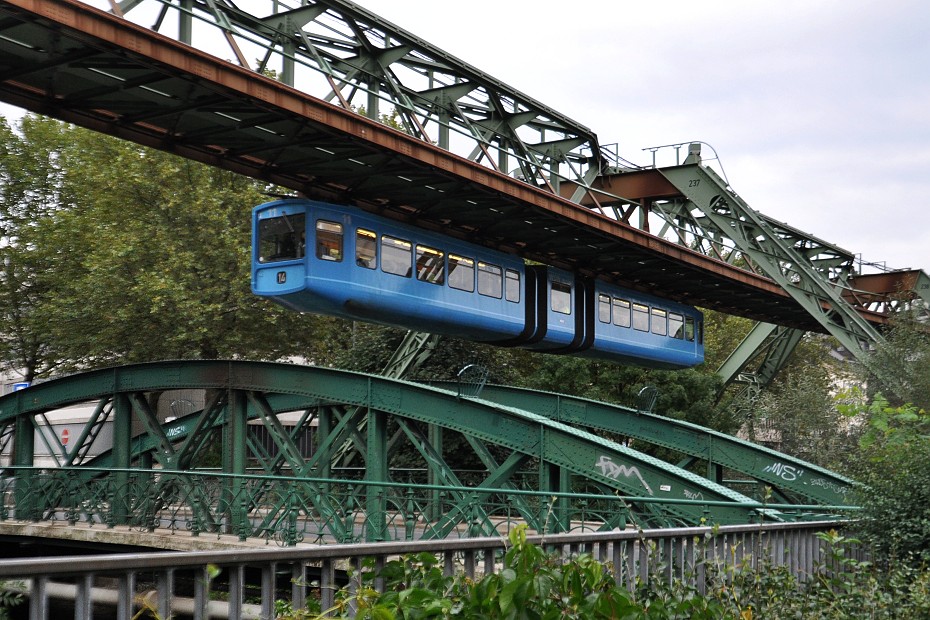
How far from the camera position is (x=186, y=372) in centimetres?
2517

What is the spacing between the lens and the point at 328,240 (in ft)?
72.9

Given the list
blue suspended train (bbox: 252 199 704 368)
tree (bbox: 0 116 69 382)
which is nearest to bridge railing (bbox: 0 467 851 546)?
blue suspended train (bbox: 252 199 704 368)

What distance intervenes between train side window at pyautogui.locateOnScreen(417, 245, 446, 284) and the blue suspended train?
0.03m

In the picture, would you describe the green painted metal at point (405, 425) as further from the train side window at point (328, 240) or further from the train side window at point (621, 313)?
the train side window at point (621, 313)

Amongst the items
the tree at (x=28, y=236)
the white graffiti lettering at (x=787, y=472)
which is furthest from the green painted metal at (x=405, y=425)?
the tree at (x=28, y=236)

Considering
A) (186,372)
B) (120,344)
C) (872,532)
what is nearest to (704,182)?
(186,372)

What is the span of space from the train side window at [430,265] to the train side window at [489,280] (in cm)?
161

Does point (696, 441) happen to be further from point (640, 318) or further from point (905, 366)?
point (640, 318)

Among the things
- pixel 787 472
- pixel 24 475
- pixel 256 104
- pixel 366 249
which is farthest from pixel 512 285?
pixel 24 475

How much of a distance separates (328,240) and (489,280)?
5.98 metres

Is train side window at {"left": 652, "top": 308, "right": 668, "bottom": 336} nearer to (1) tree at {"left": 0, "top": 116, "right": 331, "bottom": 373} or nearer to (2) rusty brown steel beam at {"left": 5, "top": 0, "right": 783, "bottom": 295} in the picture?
(2) rusty brown steel beam at {"left": 5, "top": 0, "right": 783, "bottom": 295}

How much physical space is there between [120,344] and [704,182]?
2244 cm

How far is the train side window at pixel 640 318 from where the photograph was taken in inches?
1358

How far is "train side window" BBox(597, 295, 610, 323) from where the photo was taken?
3228cm
